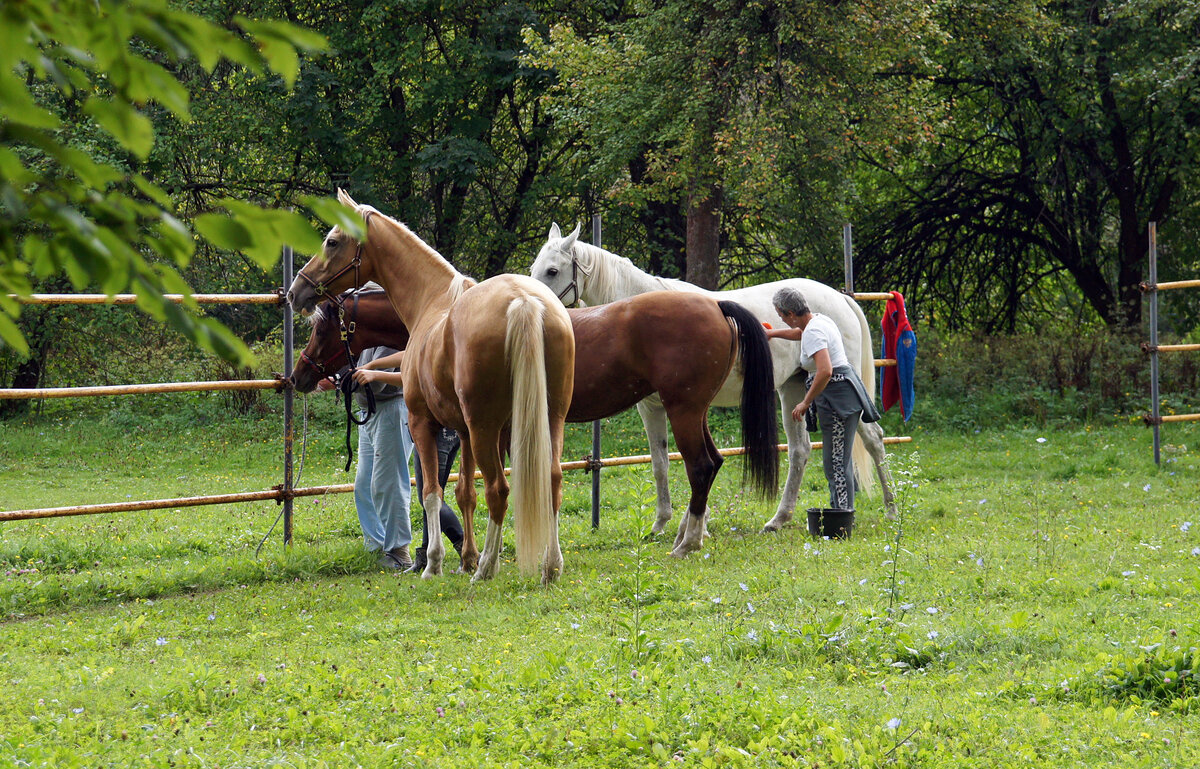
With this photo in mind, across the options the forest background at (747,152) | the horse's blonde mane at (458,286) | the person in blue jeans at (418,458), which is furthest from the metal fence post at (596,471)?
the forest background at (747,152)

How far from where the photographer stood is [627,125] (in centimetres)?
1434

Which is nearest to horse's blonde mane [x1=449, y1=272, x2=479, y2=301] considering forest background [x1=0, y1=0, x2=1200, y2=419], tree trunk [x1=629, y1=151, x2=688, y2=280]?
forest background [x1=0, y1=0, x2=1200, y2=419]

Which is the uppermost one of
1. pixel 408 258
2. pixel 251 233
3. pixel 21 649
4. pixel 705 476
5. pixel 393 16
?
pixel 393 16

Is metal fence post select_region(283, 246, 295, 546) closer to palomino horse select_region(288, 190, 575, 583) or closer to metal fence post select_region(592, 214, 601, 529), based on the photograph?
palomino horse select_region(288, 190, 575, 583)

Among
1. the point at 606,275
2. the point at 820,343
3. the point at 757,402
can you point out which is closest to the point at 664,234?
the point at 606,275

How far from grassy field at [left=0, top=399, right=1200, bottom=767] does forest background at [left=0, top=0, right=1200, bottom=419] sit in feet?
23.2

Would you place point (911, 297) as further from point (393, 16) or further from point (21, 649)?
point (21, 649)

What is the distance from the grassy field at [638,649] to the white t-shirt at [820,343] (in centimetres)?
120

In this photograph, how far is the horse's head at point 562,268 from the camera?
24.4 ft

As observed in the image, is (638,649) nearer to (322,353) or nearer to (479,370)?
(479,370)

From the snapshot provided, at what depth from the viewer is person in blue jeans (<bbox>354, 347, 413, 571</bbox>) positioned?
6520 millimetres

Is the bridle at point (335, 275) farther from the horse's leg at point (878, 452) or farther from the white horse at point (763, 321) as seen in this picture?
the horse's leg at point (878, 452)

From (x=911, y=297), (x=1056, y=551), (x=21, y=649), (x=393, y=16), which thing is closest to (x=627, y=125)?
(x=393, y=16)

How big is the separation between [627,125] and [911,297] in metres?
6.39
